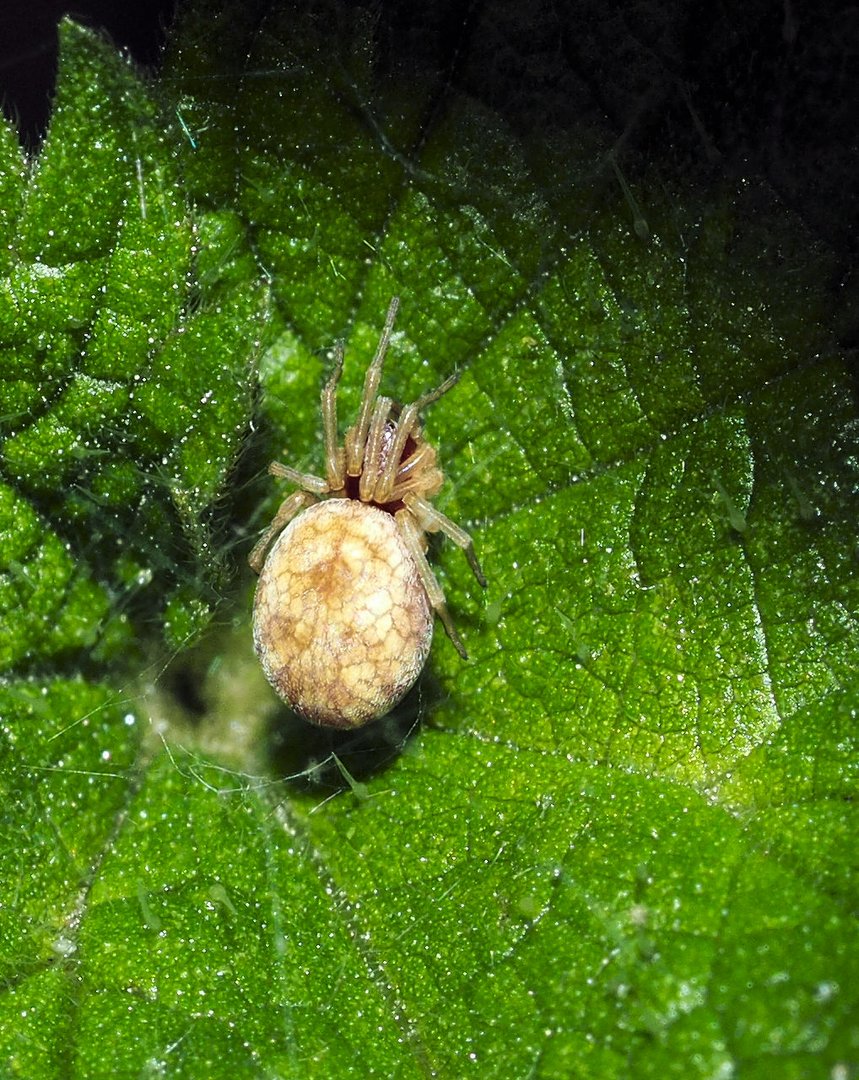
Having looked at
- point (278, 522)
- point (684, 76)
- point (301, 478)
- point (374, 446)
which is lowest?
point (278, 522)

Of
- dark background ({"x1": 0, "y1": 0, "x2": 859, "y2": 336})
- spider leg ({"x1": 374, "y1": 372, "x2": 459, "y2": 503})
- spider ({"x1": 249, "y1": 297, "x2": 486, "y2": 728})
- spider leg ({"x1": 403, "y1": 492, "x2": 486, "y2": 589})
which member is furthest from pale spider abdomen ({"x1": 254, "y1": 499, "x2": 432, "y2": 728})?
dark background ({"x1": 0, "y1": 0, "x2": 859, "y2": 336})

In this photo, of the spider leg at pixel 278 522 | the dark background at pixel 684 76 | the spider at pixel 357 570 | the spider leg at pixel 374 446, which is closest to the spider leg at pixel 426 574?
the spider at pixel 357 570

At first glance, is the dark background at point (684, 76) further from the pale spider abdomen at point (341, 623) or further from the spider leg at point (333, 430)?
the pale spider abdomen at point (341, 623)

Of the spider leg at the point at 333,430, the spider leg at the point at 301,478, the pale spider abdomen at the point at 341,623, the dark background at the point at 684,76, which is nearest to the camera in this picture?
the dark background at the point at 684,76

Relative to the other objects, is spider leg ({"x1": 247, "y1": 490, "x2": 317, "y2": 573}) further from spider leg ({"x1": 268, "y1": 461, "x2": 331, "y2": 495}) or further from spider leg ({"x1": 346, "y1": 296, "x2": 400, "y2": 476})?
spider leg ({"x1": 346, "y1": 296, "x2": 400, "y2": 476})

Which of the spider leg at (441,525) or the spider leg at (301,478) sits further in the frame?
the spider leg at (301,478)

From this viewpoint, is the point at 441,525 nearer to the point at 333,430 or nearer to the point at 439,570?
the point at 439,570

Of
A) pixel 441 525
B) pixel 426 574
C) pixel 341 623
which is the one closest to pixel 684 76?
pixel 441 525

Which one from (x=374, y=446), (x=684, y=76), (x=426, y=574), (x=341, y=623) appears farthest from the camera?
(x=374, y=446)
